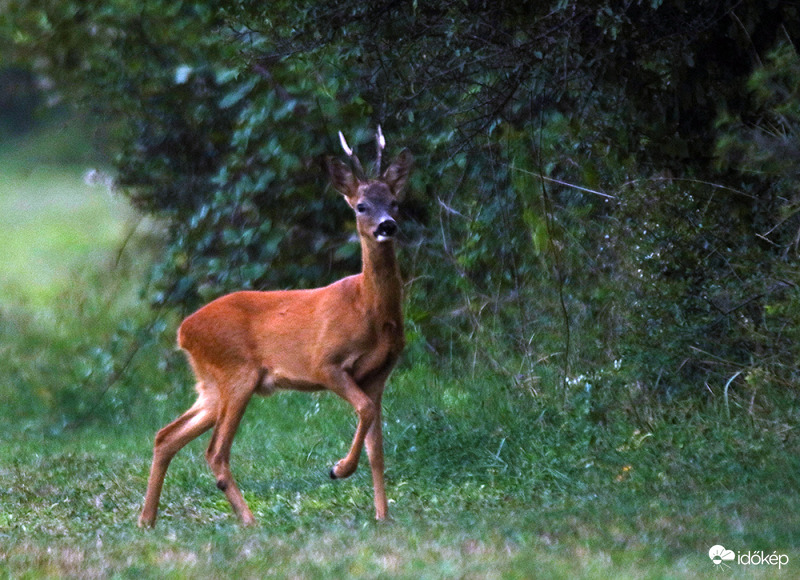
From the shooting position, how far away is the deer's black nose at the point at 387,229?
7844 mm

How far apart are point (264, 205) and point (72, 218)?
12.4 meters

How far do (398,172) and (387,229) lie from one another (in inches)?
28.3

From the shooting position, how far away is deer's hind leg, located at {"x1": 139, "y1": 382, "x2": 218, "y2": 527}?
785 centimetres

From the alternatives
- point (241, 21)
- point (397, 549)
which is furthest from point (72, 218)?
point (397, 549)

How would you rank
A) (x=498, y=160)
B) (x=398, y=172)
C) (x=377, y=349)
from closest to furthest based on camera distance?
(x=377, y=349) → (x=398, y=172) → (x=498, y=160)

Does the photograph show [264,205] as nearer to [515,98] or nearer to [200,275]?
[200,275]

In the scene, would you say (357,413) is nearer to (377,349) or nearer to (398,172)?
(377,349)

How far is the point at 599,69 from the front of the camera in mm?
8414

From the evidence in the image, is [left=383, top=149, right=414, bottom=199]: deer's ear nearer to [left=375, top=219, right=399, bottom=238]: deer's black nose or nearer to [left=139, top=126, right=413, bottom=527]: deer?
[left=139, top=126, right=413, bottom=527]: deer

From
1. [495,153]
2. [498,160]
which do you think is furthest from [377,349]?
[495,153]

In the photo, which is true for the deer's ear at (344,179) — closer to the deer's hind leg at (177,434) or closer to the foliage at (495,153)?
the foliage at (495,153)

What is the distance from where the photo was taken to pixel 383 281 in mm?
7867

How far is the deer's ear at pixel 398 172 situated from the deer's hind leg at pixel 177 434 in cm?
158

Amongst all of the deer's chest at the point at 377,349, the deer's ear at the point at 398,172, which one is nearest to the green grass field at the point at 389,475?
the deer's chest at the point at 377,349
